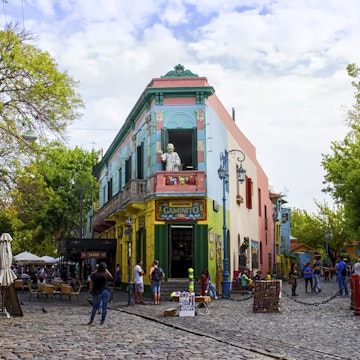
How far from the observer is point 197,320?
15.4 metres

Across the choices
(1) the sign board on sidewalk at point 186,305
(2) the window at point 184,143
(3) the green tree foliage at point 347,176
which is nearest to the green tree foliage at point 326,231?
(3) the green tree foliage at point 347,176

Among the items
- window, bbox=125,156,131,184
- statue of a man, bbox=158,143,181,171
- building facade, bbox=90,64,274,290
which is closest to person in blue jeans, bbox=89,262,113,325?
building facade, bbox=90,64,274,290

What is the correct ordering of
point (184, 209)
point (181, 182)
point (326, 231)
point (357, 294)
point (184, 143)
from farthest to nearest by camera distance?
point (326, 231)
point (184, 143)
point (184, 209)
point (181, 182)
point (357, 294)

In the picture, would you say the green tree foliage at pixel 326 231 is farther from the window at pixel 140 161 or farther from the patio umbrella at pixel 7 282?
the patio umbrella at pixel 7 282

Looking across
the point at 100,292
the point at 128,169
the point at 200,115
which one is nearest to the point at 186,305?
the point at 100,292

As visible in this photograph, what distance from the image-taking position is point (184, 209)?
25109mm

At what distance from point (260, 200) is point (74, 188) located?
1520 centimetres

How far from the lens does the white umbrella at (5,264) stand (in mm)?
16016

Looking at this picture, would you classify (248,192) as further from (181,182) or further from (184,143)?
(181,182)

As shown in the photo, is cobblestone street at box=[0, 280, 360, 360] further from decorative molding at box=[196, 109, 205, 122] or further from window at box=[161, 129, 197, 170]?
decorative molding at box=[196, 109, 205, 122]

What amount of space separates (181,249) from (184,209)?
5.88ft

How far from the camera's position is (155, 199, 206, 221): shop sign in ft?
82.3

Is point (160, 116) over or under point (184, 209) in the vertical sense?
over

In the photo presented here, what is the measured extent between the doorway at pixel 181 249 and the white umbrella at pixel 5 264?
9734 millimetres
